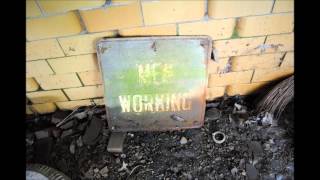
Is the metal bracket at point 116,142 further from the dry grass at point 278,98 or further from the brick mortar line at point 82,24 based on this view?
the dry grass at point 278,98

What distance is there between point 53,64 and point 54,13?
32cm

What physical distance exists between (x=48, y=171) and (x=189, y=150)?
28.8 inches

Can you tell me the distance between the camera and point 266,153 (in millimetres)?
1816

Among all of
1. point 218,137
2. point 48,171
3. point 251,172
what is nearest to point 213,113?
point 218,137

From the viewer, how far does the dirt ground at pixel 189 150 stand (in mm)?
1779

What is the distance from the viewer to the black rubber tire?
5.53 ft

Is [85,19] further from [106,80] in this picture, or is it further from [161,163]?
[161,163]

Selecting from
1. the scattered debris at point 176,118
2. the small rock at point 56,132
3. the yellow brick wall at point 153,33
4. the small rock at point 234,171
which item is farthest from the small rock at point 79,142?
the small rock at point 234,171

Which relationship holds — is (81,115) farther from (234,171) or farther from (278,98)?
(278,98)

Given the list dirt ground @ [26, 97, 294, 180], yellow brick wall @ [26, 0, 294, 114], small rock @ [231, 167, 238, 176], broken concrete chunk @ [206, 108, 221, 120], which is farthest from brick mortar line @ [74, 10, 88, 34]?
small rock @ [231, 167, 238, 176]

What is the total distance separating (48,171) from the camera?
1709mm

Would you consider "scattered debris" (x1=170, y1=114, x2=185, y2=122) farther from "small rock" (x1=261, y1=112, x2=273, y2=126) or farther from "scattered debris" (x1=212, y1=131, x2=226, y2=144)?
"small rock" (x1=261, y1=112, x2=273, y2=126)

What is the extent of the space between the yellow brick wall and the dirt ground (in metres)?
0.20

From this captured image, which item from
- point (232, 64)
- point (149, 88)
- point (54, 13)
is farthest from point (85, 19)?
point (232, 64)
